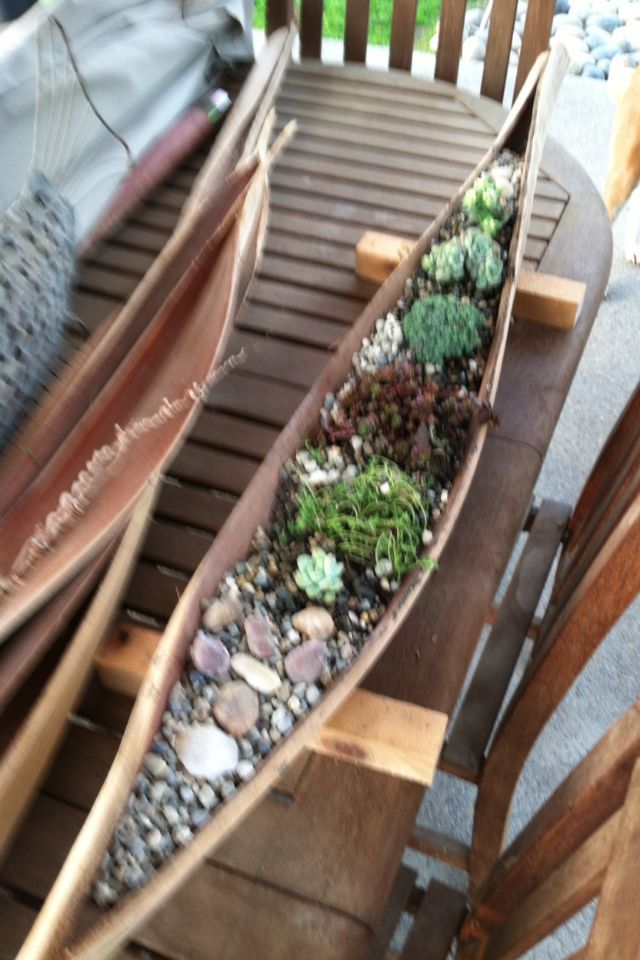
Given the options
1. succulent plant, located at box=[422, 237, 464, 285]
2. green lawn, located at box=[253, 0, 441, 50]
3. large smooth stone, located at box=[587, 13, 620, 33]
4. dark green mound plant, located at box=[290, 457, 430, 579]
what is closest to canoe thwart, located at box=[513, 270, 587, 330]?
succulent plant, located at box=[422, 237, 464, 285]

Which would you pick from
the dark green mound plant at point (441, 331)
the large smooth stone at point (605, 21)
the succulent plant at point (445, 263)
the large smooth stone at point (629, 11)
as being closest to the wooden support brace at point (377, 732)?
the dark green mound plant at point (441, 331)

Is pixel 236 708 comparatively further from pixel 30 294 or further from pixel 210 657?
pixel 30 294

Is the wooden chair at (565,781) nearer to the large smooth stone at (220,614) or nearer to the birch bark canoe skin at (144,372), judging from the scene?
the large smooth stone at (220,614)

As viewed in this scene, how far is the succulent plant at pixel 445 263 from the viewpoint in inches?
35.0

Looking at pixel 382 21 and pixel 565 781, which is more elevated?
pixel 382 21

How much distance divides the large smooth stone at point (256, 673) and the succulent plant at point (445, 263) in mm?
523

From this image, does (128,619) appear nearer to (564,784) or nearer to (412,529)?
(412,529)

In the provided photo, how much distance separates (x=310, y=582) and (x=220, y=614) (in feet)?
0.26

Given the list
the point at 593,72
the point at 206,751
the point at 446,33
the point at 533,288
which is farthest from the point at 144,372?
the point at 593,72

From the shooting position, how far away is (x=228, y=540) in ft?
2.13

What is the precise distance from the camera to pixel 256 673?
60 cm

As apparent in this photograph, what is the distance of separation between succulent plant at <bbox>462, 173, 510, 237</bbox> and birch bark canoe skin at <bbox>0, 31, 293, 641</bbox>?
28cm

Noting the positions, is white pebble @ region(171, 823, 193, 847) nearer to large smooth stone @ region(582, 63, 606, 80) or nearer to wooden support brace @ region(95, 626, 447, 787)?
wooden support brace @ region(95, 626, 447, 787)

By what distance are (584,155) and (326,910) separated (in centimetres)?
256
